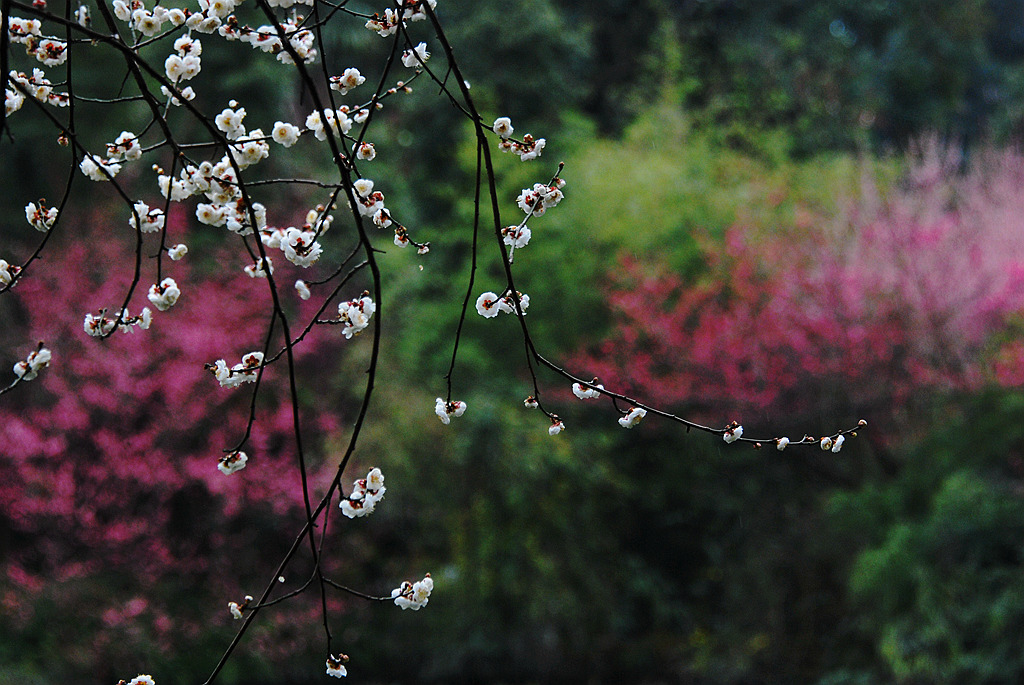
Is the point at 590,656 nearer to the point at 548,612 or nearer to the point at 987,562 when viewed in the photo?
the point at 548,612

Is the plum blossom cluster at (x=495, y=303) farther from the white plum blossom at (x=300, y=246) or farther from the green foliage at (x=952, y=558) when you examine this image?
the green foliage at (x=952, y=558)

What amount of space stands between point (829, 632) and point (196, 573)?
3.54 metres

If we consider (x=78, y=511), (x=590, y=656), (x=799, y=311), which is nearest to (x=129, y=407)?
(x=78, y=511)

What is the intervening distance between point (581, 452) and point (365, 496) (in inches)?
165

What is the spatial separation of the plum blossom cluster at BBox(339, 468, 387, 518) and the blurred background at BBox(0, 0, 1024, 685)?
341cm

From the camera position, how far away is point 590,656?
502cm

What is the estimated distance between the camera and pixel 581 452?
528 cm

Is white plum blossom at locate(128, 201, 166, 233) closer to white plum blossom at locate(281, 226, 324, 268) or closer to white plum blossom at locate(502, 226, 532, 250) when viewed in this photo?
white plum blossom at locate(281, 226, 324, 268)

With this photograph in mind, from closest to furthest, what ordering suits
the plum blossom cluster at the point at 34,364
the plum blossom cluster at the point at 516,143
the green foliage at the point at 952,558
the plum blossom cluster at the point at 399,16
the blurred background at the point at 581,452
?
the plum blossom cluster at the point at 399,16 → the plum blossom cluster at the point at 516,143 → the plum blossom cluster at the point at 34,364 → the green foliage at the point at 952,558 → the blurred background at the point at 581,452

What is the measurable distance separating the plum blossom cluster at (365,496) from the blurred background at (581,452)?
3.41 metres

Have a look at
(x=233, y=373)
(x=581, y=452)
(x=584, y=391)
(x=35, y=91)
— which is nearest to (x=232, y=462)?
(x=233, y=373)

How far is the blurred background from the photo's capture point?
464 cm

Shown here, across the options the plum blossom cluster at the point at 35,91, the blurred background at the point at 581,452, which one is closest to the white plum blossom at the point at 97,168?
the plum blossom cluster at the point at 35,91

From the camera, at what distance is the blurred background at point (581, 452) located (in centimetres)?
464
